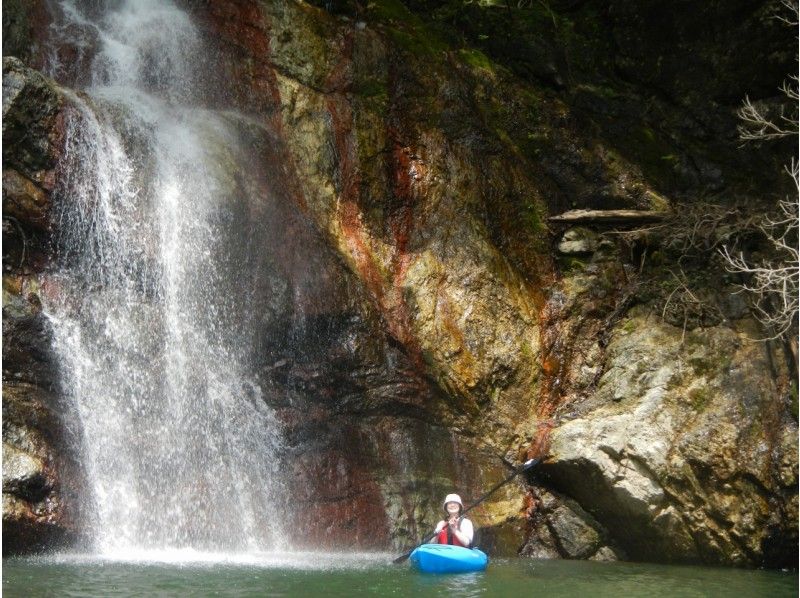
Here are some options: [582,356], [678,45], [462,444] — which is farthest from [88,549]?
[678,45]

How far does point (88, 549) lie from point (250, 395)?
8.85 ft

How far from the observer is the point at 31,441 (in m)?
9.44

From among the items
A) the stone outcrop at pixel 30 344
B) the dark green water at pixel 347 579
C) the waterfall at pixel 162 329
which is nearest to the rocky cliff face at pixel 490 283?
the stone outcrop at pixel 30 344

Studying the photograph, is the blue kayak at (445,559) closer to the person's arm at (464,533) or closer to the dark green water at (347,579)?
the dark green water at (347,579)

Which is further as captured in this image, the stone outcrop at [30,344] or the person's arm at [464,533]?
the person's arm at [464,533]

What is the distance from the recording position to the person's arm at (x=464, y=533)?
9.83m

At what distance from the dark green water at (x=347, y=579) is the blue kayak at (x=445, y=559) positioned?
143mm

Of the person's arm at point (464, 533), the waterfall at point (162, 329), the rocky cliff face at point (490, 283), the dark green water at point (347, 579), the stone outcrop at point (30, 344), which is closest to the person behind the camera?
the dark green water at point (347, 579)

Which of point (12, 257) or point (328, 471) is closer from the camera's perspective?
point (12, 257)

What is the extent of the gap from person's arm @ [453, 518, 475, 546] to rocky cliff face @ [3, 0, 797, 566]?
4.80 ft

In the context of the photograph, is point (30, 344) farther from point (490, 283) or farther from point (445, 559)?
point (490, 283)

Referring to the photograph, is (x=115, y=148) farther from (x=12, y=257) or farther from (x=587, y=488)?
(x=587, y=488)

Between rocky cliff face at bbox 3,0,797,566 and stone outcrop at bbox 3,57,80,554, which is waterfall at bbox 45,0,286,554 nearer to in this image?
stone outcrop at bbox 3,57,80,554

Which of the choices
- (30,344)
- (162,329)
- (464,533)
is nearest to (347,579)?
(464,533)
